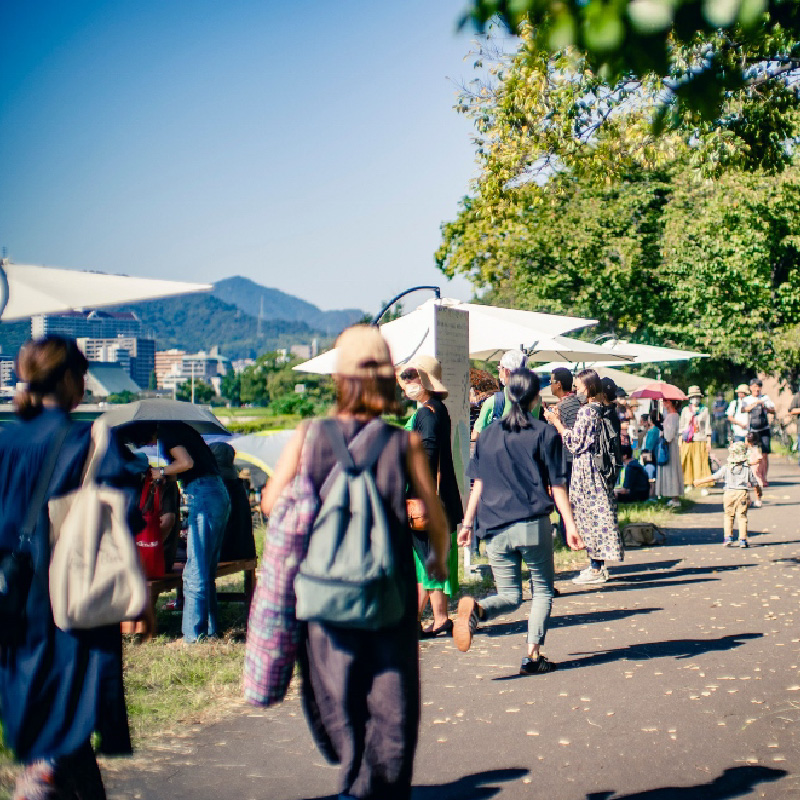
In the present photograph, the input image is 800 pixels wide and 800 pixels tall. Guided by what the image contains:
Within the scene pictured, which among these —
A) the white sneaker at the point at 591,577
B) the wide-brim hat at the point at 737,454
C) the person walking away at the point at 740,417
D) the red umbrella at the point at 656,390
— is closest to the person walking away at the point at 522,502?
the white sneaker at the point at 591,577

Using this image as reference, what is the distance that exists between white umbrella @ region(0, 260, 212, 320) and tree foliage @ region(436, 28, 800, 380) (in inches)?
247

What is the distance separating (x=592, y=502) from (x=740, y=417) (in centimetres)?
1094

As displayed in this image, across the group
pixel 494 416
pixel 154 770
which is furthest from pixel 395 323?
pixel 154 770

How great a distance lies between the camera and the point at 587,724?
544 cm

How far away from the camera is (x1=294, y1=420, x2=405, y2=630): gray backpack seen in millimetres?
3385

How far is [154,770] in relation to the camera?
4820 millimetres

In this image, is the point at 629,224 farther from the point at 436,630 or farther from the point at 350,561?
the point at 350,561

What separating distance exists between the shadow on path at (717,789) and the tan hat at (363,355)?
2.10m

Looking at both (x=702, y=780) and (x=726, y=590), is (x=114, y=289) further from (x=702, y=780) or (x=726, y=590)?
(x=726, y=590)

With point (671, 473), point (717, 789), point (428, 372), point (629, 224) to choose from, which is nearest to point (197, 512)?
point (428, 372)

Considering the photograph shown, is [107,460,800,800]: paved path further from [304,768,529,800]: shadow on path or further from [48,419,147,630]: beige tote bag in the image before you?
[48,419,147,630]: beige tote bag

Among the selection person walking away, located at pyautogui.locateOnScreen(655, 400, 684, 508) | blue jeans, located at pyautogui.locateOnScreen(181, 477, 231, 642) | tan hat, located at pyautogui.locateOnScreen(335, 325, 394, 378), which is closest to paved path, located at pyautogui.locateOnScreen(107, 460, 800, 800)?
blue jeans, located at pyautogui.locateOnScreen(181, 477, 231, 642)

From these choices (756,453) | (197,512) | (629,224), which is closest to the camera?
(197,512)

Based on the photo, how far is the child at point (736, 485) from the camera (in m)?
11.9
